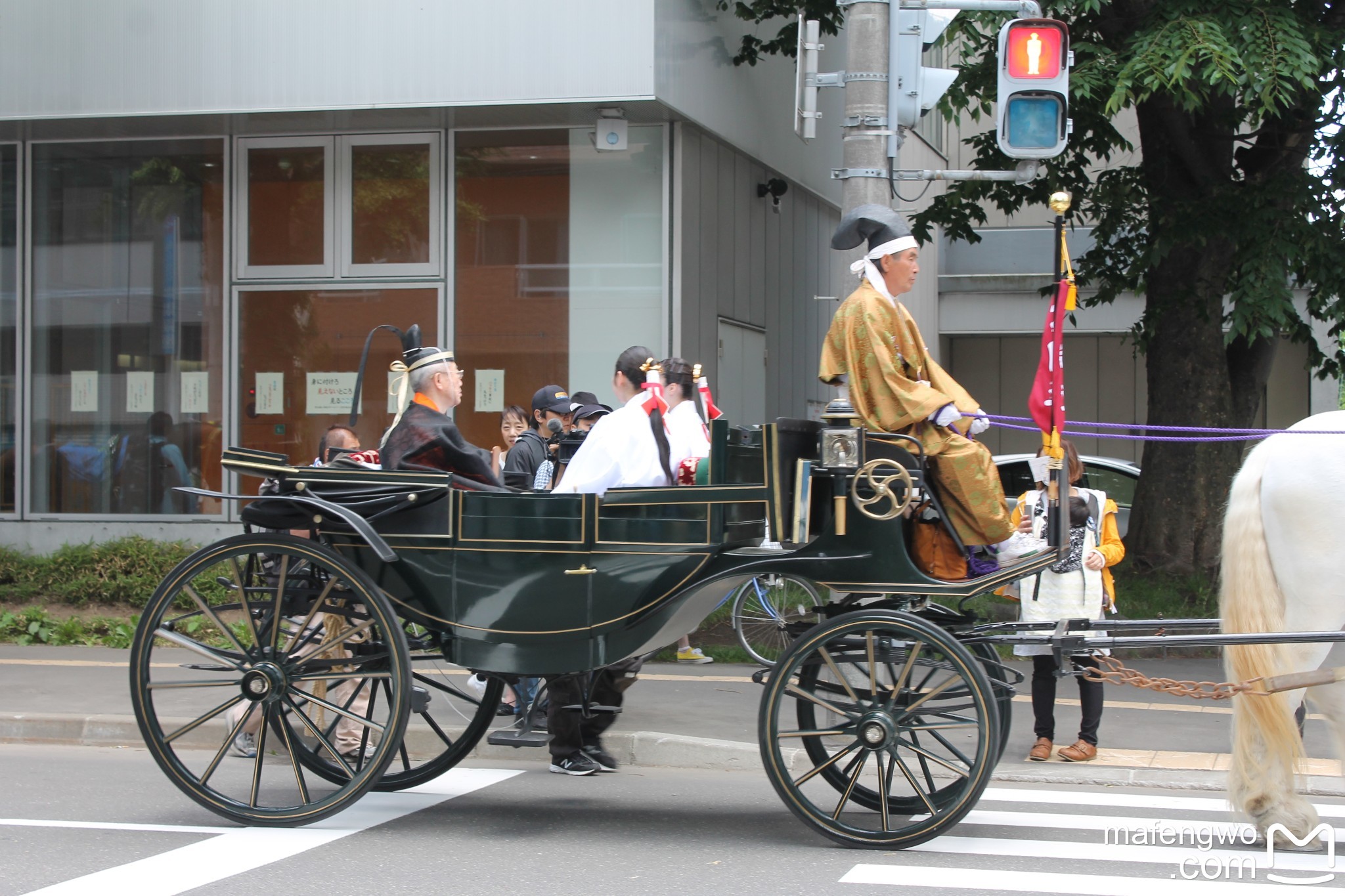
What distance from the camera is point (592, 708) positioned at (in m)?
6.29

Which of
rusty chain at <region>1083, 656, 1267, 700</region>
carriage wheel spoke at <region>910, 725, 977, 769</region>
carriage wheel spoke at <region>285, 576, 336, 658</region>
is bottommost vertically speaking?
carriage wheel spoke at <region>910, 725, 977, 769</region>

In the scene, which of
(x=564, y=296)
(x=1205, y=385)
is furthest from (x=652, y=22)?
(x=1205, y=385)

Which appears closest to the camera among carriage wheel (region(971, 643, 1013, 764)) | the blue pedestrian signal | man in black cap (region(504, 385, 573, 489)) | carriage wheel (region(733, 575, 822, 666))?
carriage wheel (region(971, 643, 1013, 764))

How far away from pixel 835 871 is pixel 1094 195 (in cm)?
818

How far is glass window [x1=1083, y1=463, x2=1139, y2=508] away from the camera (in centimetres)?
1437

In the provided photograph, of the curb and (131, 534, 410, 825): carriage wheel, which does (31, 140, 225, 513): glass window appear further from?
(131, 534, 410, 825): carriage wheel

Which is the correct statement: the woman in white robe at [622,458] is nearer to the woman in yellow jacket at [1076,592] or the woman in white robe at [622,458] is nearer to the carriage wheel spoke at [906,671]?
the carriage wheel spoke at [906,671]

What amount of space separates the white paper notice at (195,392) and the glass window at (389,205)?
1806mm

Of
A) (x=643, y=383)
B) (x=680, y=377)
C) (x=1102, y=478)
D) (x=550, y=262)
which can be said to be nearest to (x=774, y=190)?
(x=550, y=262)

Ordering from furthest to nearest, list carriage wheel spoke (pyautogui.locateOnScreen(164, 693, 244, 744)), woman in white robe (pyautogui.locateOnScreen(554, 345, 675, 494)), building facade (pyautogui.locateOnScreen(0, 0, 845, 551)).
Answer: building facade (pyautogui.locateOnScreen(0, 0, 845, 551))
woman in white robe (pyautogui.locateOnScreen(554, 345, 675, 494))
carriage wheel spoke (pyautogui.locateOnScreen(164, 693, 244, 744))

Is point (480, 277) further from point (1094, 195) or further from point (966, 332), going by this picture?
point (966, 332)

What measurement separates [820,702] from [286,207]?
939cm

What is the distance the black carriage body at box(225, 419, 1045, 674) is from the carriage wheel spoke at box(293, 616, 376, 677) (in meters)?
0.28

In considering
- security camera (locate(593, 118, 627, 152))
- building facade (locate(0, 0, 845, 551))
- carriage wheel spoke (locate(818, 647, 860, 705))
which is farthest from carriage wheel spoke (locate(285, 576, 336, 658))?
security camera (locate(593, 118, 627, 152))
